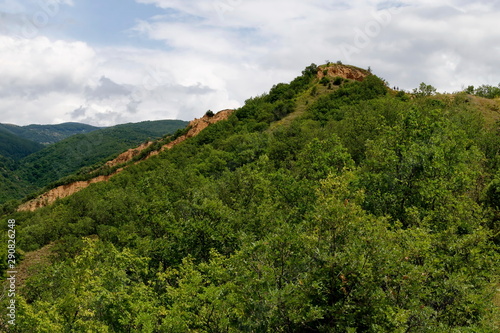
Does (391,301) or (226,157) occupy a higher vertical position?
(226,157)

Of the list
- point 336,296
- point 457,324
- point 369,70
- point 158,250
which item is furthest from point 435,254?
point 369,70

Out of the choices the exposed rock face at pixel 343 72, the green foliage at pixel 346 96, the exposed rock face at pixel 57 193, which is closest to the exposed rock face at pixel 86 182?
the exposed rock face at pixel 57 193

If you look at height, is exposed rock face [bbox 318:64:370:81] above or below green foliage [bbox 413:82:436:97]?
above

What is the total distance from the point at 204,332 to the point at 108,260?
1407 cm

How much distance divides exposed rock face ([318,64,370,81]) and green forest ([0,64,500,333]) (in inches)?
2924

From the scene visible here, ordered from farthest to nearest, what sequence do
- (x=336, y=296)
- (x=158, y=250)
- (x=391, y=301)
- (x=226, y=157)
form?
(x=226, y=157) < (x=158, y=250) < (x=336, y=296) < (x=391, y=301)

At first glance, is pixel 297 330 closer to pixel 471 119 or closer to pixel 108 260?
pixel 108 260

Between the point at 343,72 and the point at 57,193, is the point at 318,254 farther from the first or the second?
the point at 57,193

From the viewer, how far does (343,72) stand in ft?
403

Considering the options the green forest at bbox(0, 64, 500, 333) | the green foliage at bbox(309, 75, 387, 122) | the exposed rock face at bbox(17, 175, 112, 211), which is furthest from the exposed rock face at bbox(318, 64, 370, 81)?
the exposed rock face at bbox(17, 175, 112, 211)

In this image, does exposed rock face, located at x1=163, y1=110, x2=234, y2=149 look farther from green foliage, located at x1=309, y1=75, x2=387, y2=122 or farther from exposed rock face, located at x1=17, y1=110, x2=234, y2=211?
green foliage, located at x1=309, y1=75, x2=387, y2=122

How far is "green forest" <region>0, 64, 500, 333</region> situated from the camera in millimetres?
13539

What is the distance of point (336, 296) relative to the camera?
1438 centimetres

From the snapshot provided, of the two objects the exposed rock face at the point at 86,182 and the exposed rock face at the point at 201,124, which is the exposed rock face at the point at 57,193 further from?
the exposed rock face at the point at 201,124
